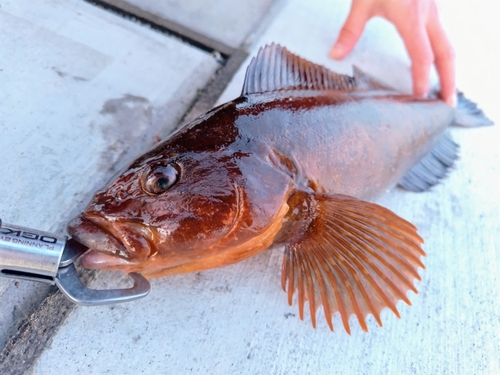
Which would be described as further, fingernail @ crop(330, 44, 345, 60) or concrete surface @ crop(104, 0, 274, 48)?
fingernail @ crop(330, 44, 345, 60)

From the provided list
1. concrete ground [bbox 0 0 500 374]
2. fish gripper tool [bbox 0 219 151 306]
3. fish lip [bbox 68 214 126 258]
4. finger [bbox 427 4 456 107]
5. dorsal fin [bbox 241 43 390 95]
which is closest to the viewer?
fish gripper tool [bbox 0 219 151 306]

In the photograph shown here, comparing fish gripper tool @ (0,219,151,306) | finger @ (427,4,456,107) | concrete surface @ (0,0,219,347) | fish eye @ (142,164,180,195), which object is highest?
finger @ (427,4,456,107)

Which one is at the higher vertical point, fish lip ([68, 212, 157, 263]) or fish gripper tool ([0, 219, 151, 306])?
fish lip ([68, 212, 157, 263])

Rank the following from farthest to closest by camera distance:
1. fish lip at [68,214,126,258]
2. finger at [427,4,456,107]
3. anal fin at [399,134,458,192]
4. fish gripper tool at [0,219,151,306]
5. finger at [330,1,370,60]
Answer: finger at [330,1,370,60] < finger at [427,4,456,107] < anal fin at [399,134,458,192] < fish lip at [68,214,126,258] < fish gripper tool at [0,219,151,306]

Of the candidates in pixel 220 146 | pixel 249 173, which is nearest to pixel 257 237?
pixel 249 173

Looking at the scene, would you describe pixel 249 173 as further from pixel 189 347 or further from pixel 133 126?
pixel 133 126

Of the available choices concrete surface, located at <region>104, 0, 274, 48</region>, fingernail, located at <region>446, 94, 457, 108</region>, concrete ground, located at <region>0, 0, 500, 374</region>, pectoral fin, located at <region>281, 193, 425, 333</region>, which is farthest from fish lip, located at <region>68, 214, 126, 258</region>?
fingernail, located at <region>446, 94, 457, 108</region>

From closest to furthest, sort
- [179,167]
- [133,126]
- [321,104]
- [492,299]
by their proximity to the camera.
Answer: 1. [179,167]
2. [321,104]
3. [492,299]
4. [133,126]

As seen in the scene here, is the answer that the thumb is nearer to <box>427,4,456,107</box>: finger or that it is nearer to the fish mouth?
<box>427,4,456,107</box>: finger
